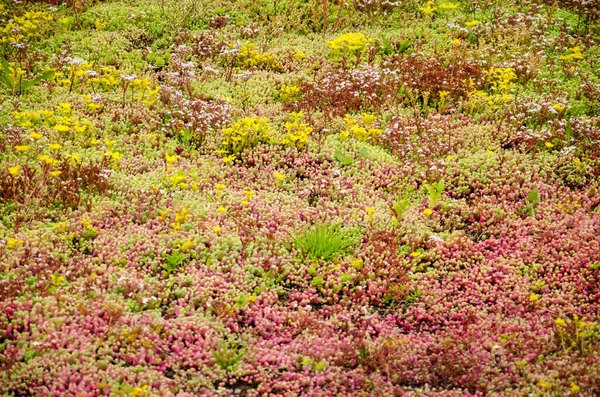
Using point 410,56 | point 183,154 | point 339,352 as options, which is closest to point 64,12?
point 183,154

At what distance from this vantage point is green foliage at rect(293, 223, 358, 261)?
6953 mm

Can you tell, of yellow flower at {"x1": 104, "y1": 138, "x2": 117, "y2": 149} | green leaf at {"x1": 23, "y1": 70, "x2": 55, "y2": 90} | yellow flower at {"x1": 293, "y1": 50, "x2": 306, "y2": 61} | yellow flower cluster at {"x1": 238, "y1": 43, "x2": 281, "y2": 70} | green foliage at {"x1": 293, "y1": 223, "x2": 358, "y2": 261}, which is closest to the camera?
green foliage at {"x1": 293, "y1": 223, "x2": 358, "y2": 261}

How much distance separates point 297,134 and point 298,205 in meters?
1.63

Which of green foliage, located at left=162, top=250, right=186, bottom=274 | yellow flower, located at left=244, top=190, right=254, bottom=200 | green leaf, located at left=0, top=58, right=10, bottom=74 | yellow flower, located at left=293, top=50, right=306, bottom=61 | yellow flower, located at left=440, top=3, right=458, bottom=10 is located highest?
yellow flower, located at left=440, top=3, right=458, bottom=10

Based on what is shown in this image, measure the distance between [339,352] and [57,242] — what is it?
3654 millimetres

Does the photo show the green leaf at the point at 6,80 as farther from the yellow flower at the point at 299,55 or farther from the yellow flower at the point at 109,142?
the yellow flower at the point at 299,55

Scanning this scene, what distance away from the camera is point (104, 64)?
10.9m

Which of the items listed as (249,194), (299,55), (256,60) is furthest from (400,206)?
(256,60)

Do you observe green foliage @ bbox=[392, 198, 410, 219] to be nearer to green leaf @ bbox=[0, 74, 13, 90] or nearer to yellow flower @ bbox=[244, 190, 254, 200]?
yellow flower @ bbox=[244, 190, 254, 200]

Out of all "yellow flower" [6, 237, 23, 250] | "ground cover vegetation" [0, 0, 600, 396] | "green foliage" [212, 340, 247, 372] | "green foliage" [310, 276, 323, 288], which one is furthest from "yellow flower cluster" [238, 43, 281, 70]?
"green foliage" [212, 340, 247, 372]

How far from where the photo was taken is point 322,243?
22.8 ft

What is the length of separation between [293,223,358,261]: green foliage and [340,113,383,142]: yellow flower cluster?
100 inches

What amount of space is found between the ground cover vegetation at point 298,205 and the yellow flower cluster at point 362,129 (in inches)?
1.3

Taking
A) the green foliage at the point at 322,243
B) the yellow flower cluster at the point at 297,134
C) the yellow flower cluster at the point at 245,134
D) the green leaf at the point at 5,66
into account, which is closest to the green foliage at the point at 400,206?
the green foliage at the point at 322,243
